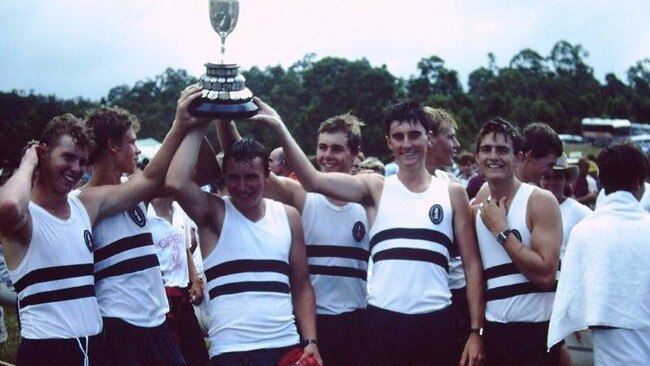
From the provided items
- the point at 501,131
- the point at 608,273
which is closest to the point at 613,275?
the point at 608,273

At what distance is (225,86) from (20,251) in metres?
1.34

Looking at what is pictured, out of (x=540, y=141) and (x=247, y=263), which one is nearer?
(x=247, y=263)

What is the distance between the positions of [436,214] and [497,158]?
1.77ft

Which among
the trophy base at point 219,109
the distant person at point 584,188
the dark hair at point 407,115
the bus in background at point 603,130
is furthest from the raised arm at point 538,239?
the bus in background at point 603,130

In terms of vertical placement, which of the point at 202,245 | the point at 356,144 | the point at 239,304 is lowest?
the point at 239,304

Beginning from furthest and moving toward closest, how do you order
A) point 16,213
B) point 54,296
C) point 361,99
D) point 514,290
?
point 361,99, point 514,290, point 54,296, point 16,213

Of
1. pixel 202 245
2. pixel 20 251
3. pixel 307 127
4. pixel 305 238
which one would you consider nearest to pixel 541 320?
pixel 305 238

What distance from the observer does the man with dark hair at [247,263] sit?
4.28 metres

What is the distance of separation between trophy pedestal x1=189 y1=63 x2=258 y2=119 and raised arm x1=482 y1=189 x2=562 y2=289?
155 centimetres

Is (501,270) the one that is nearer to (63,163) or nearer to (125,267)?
(125,267)

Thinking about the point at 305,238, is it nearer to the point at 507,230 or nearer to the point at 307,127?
the point at 507,230

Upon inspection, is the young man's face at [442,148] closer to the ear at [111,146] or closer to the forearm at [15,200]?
the ear at [111,146]

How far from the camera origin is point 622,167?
4.32m

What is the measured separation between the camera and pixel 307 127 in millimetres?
39000
